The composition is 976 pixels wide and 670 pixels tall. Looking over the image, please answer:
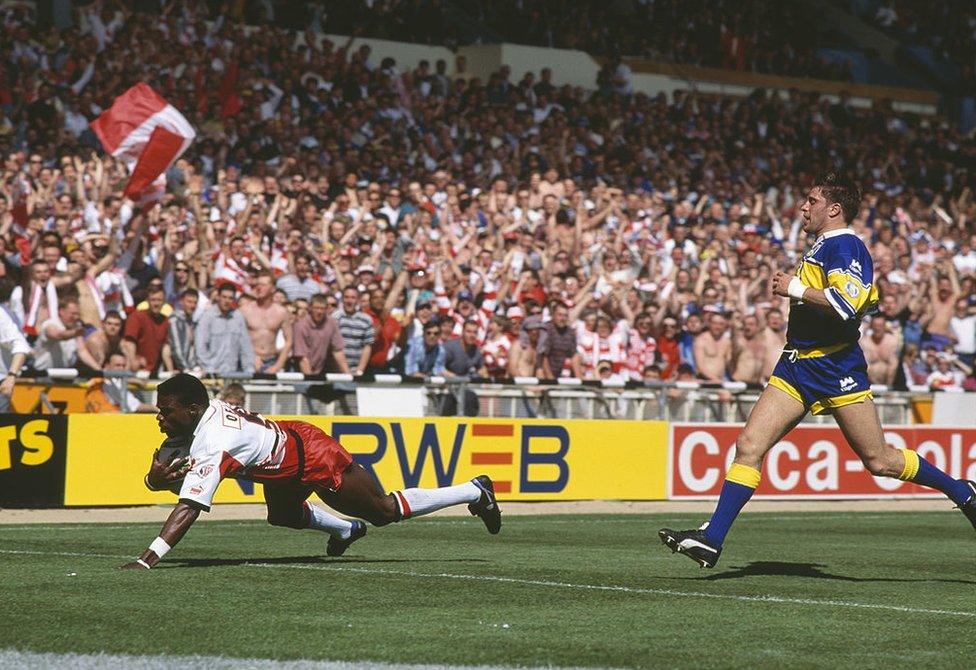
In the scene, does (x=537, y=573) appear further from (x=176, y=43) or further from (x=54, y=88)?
(x=176, y=43)

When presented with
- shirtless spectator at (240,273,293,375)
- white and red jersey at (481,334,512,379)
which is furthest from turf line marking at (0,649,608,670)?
white and red jersey at (481,334,512,379)

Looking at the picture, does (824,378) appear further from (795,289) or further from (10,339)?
(10,339)

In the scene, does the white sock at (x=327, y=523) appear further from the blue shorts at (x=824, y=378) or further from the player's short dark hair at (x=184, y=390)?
the blue shorts at (x=824, y=378)

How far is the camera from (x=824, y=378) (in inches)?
389

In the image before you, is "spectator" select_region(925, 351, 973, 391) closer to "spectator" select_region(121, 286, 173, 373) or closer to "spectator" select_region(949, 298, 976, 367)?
"spectator" select_region(949, 298, 976, 367)

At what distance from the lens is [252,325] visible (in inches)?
739

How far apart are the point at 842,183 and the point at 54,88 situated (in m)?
15.4

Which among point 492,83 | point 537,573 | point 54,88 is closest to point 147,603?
point 537,573

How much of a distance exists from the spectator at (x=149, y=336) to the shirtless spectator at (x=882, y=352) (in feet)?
33.6

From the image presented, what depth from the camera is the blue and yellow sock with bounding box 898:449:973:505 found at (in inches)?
397

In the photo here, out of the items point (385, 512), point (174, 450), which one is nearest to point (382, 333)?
point (385, 512)

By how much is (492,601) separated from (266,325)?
10.3 metres

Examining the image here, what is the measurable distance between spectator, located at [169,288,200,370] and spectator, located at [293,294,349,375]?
51.8 inches

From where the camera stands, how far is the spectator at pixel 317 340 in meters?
18.5
